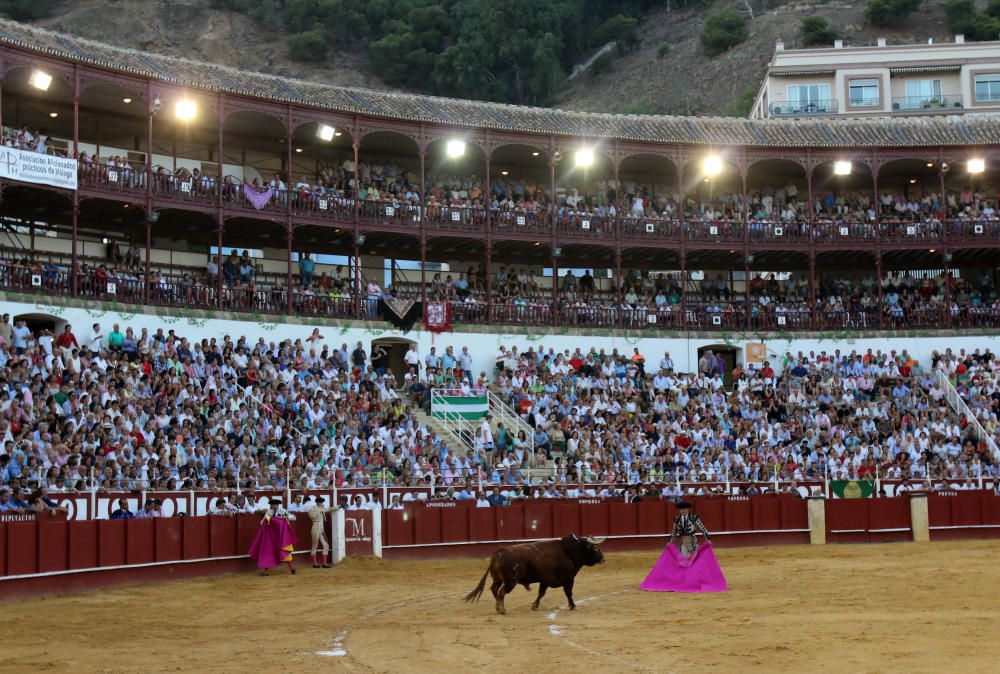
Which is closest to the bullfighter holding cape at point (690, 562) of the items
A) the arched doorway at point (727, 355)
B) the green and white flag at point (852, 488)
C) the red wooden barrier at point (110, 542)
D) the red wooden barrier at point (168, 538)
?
the red wooden barrier at point (168, 538)

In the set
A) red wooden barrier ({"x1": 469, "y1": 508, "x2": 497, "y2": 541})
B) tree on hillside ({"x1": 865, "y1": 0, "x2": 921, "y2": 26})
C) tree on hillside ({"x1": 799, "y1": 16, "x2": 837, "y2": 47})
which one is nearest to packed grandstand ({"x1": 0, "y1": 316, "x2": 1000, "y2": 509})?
red wooden barrier ({"x1": 469, "y1": 508, "x2": 497, "y2": 541})

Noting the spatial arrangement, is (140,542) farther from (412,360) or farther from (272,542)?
(412,360)

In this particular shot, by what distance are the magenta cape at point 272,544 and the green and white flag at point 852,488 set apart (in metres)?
13.8

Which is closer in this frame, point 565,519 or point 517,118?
point 565,519

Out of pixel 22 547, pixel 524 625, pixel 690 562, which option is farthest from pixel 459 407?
pixel 524 625

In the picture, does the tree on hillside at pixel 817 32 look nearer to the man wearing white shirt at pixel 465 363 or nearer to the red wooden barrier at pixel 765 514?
the man wearing white shirt at pixel 465 363

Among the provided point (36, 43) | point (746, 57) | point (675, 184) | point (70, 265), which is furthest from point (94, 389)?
point (746, 57)

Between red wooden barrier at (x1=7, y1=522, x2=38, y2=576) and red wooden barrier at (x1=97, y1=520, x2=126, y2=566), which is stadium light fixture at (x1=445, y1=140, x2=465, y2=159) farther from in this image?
red wooden barrier at (x1=7, y1=522, x2=38, y2=576)

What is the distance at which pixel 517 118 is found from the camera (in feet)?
134

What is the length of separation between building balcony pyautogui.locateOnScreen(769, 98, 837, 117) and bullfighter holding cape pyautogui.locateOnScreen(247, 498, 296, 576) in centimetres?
4852

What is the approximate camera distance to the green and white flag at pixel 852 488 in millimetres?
30016

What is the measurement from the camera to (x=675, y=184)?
147 ft

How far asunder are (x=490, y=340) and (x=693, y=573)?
19.9m

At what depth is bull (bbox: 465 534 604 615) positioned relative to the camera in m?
15.8
